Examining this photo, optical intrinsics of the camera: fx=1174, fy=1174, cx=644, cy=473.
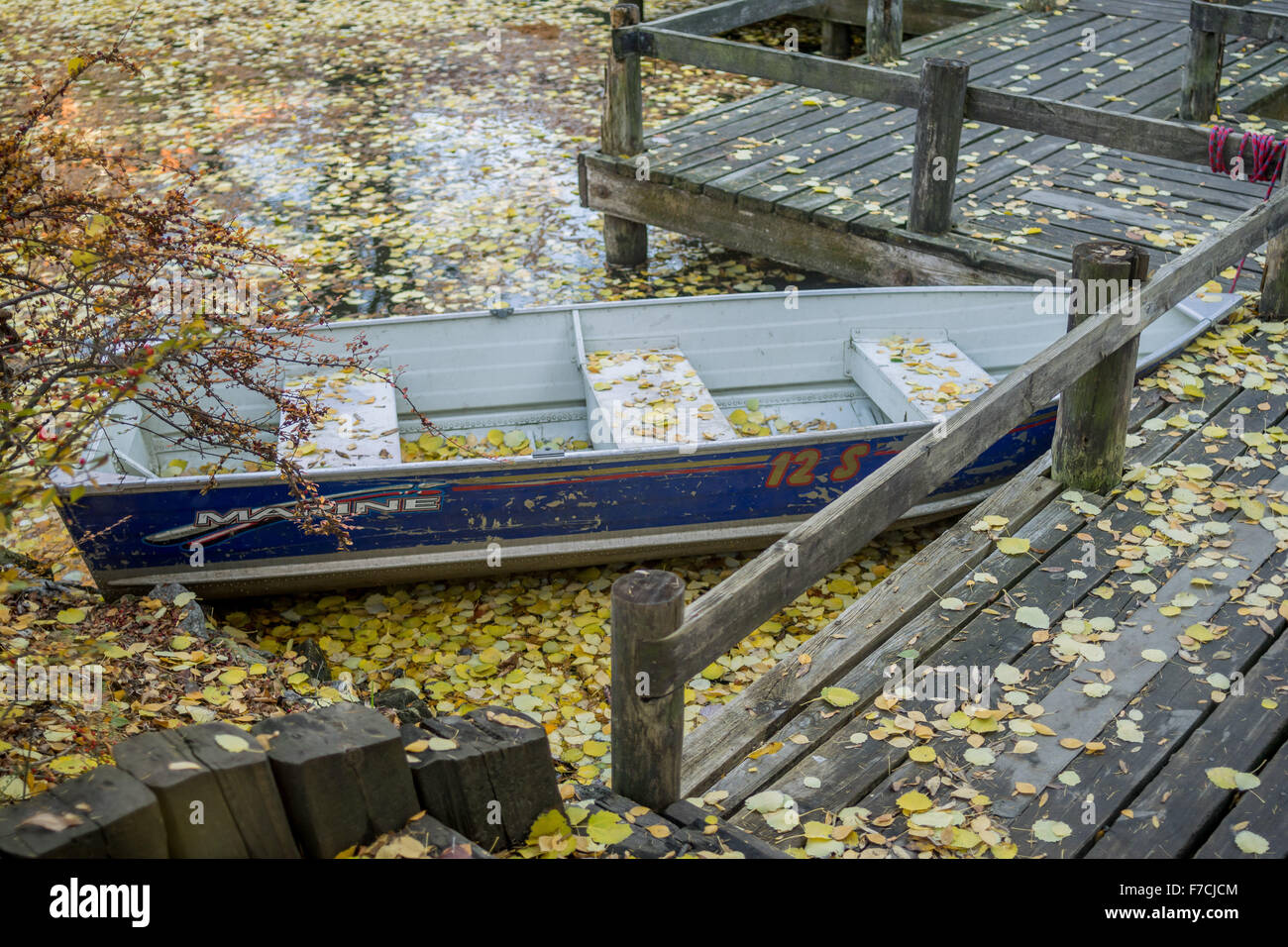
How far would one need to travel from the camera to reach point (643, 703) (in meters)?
2.94

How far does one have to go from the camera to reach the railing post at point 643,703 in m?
2.80

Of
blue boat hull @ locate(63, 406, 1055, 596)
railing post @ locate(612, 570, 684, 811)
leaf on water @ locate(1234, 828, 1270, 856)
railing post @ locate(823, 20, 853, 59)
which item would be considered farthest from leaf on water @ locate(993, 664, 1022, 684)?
railing post @ locate(823, 20, 853, 59)

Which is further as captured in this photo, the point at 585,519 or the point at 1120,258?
the point at 585,519

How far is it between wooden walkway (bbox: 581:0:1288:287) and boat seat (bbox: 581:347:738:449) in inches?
64.0

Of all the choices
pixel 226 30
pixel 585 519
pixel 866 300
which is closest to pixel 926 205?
pixel 866 300

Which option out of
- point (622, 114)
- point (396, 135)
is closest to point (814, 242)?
point (622, 114)

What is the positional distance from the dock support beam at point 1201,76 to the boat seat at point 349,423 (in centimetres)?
615

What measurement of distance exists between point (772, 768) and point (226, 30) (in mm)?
14621

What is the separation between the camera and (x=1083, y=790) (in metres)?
3.25

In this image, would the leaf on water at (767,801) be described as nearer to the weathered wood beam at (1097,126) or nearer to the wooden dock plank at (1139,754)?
the wooden dock plank at (1139,754)

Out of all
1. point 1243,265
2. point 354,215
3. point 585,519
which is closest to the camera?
point 585,519

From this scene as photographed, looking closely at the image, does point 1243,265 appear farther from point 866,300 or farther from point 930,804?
point 930,804

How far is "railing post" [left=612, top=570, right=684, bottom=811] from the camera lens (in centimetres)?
280

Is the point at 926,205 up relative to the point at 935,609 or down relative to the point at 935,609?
up
